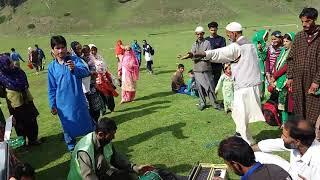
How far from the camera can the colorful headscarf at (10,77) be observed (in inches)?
308

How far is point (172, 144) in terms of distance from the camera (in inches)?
318

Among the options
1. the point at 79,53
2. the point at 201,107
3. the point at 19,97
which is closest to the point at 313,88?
the point at 201,107

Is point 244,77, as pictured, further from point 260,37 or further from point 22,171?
point 22,171

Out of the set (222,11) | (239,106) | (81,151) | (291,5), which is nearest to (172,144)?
(239,106)

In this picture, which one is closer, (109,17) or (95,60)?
(95,60)

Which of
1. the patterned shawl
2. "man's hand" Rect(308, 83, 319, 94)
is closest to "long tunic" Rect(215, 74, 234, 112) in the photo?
the patterned shawl

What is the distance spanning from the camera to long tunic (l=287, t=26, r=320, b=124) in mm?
6332

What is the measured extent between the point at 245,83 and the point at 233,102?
2.62 ft

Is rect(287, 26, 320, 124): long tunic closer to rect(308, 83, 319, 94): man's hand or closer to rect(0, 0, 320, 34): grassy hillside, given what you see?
rect(308, 83, 319, 94): man's hand

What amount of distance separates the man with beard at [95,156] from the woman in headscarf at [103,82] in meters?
5.52

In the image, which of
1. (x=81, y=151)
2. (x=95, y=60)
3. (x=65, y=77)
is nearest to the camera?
(x=81, y=151)

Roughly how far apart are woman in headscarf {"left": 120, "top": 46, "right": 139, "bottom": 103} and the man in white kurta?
643 centimetres

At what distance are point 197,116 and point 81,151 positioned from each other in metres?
5.40

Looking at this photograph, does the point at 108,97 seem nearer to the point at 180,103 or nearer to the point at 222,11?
the point at 180,103
